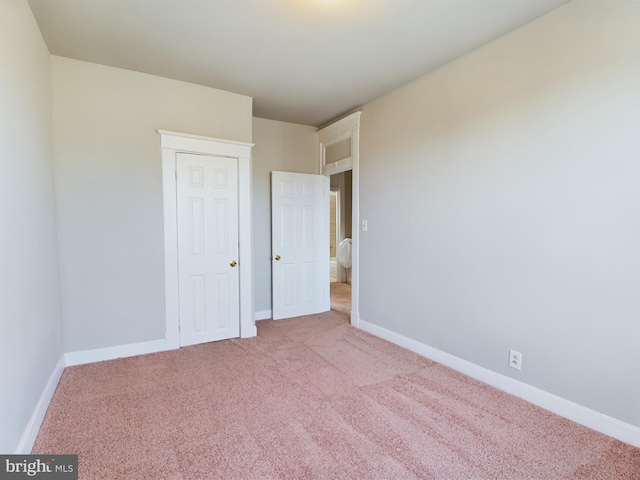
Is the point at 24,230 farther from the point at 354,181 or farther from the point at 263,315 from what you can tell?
the point at 354,181

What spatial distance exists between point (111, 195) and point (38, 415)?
1.84m

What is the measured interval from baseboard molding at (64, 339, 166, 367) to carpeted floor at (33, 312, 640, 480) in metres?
0.10

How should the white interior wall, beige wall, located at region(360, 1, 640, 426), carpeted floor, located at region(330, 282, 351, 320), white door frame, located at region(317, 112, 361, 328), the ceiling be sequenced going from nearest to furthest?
the white interior wall, beige wall, located at region(360, 1, 640, 426), the ceiling, white door frame, located at region(317, 112, 361, 328), carpeted floor, located at region(330, 282, 351, 320)

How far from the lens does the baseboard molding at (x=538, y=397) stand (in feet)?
6.33

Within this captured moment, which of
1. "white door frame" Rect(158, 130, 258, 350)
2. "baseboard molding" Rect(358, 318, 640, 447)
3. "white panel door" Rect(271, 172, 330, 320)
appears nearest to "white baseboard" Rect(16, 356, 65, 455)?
"white door frame" Rect(158, 130, 258, 350)

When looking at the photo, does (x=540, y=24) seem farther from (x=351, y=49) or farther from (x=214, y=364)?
(x=214, y=364)

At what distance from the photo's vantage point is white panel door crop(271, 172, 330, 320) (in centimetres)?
443

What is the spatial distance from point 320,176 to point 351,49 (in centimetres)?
211

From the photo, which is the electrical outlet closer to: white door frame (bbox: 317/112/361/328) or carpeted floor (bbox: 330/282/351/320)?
white door frame (bbox: 317/112/361/328)

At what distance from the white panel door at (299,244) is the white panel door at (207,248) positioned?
2.75 feet

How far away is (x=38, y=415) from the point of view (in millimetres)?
2033

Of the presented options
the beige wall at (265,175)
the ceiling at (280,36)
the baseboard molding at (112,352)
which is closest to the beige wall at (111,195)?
the baseboard molding at (112,352)

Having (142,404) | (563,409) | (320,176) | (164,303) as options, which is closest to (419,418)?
(563,409)

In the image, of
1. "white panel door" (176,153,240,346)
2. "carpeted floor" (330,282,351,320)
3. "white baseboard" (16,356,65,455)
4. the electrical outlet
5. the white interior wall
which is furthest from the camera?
"carpeted floor" (330,282,351,320)
